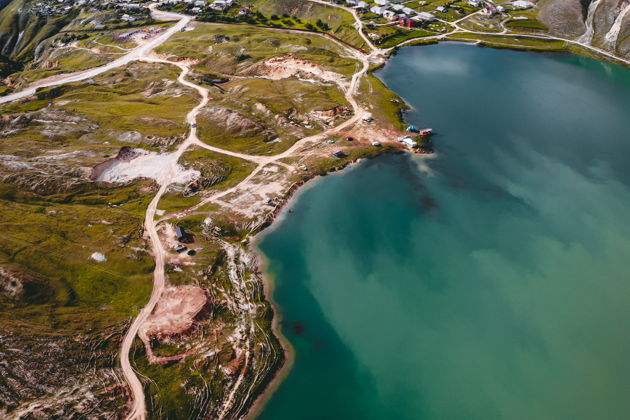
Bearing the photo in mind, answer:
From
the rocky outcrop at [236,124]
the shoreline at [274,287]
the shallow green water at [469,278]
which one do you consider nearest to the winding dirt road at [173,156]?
the rocky outcrop at [236,124]

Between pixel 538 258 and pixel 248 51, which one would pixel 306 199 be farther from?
pixel 248 51

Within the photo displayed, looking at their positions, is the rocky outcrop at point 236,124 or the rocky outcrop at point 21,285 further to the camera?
the rocky outcrop at point 236,124

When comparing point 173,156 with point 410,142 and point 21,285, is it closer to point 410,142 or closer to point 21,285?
point 21,285

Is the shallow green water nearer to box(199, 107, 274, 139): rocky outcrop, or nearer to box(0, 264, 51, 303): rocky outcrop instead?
box(199, 107, 274, 139): rocky outcrop

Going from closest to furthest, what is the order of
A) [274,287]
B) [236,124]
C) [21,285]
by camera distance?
[21,285], [274,287], [236,124]

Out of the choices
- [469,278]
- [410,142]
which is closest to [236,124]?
[410,142]

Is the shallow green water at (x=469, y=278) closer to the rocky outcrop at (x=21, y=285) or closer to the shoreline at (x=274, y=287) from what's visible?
the shoreline at (x=274, y=287)

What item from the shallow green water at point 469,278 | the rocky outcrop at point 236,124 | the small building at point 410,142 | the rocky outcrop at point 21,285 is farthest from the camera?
the rocky outcrop at point 236,124

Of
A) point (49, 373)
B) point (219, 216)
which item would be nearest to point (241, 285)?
point (219, 216)

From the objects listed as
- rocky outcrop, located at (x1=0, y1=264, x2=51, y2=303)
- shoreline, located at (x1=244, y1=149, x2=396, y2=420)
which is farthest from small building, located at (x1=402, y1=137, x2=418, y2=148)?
rocky outcrop, located at (x1=0, y1=264, x2=51, y2=303)

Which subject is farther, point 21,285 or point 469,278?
point 469,278

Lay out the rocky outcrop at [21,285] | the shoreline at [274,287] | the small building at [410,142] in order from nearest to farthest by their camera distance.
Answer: the shoreline at [274,287] < the rocky outcrop at [21,285] < the small building at [410,142]
